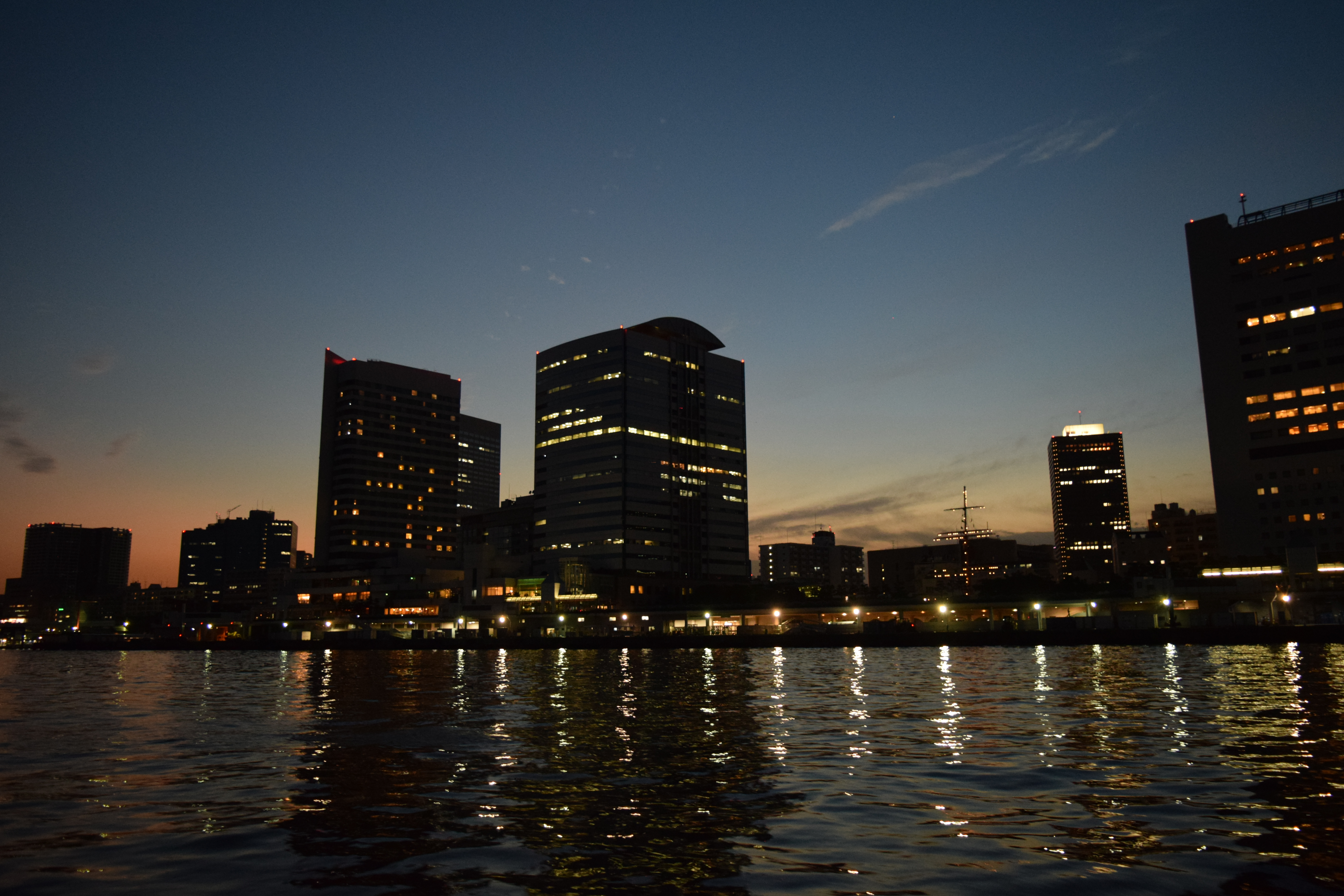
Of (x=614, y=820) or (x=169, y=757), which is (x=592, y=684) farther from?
(x=614, y=820)

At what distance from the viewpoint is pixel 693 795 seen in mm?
20500

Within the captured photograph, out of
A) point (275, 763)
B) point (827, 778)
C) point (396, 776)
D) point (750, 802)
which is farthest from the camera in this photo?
point (275, 763)

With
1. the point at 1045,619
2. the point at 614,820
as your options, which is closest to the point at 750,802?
the point at 614,820

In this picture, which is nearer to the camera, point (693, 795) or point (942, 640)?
point (693, 795)

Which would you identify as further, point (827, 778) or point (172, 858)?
point (827, 778)

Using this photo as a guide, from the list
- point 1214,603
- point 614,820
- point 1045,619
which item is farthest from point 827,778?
point 1214,603

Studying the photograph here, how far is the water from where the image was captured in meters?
13.8

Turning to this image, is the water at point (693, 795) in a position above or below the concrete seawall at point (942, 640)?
above

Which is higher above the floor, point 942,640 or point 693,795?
point 693,795

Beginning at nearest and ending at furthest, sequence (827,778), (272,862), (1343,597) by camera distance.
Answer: (272,862) → (827,778) → (1343,597)

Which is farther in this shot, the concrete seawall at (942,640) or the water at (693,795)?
the concrete seawall at (942,640)

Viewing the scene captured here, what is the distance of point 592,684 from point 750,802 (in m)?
47.0

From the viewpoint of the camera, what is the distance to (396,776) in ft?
78.6

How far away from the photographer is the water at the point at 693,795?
45.2 feet
